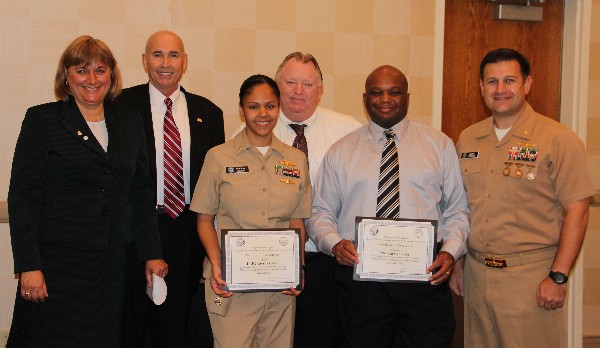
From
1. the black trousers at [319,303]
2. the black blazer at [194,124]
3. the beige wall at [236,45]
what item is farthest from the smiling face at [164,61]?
the black trousers at [319,303]

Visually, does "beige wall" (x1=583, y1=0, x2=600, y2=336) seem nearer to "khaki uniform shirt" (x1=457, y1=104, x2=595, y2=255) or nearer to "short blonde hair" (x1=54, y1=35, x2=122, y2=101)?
"khaki uniform shirt" (x1=457, y1=104, x2=595, y2=255)

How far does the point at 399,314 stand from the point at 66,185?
172cm

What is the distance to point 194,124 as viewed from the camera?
→ 3.61 metres

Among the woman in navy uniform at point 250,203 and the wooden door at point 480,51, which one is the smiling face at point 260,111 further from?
the wooden door at point 480,51

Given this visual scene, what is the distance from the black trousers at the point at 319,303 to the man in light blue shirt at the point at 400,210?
30 centimetres

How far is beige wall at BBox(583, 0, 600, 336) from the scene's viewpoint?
4969 mm

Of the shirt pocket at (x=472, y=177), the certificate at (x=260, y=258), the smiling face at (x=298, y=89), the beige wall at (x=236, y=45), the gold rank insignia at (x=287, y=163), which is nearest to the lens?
the certificate at (x=260, y=258)

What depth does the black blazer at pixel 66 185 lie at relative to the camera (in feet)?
9.16

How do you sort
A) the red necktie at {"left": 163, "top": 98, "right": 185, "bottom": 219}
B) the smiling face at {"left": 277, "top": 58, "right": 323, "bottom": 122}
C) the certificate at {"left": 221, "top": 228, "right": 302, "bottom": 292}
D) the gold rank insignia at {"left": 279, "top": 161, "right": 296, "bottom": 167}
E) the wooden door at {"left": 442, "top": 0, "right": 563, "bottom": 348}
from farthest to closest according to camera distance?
1. the wooden door at {"left": 442, "top": 0, "right": 563, "bottom": 348}
2. the smiling face at {"left": 277, "top": 58, "right": 323, "bottom": 122}
3. the red necktie at {"left": 163, "top": 98, "right": 185, "bottom": 219}
4. the gold rank insignia at {"left": 279, "top": 161, "right": 296, "bottom": 167}
5. the certificate at {"left": 221, "top": 228, "right": 302, "bottom": 292}

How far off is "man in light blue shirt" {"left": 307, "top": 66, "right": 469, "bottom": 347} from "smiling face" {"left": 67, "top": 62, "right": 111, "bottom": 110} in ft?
4.00

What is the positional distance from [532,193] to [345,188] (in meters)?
0.94

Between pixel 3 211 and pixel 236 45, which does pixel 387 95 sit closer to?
pixel 236 45

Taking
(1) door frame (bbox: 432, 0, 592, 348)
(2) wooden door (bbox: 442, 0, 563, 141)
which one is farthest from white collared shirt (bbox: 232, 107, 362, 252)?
(1) door frame (bbox: 432, 0, 592, 348)

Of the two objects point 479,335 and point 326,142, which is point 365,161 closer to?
point 326,142
